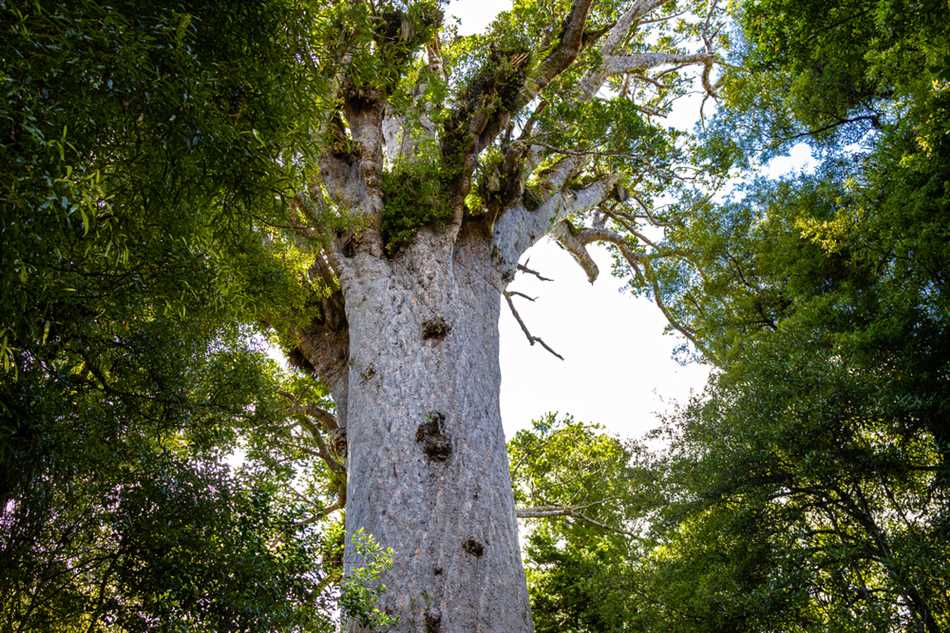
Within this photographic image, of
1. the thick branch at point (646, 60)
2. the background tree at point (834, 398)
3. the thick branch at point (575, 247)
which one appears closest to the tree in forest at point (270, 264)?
the thick branch at point (575, 247)

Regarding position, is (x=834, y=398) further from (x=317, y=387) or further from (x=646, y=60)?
(x=646, y=60)

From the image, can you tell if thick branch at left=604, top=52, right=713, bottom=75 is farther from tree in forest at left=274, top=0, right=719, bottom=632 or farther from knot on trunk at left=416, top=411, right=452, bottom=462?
knot on trunk at left=416, top=411, right=452, bottom=462

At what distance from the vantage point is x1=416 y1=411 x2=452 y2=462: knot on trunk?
474 cm

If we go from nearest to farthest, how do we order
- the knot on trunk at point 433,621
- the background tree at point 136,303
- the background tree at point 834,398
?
the background tree at point 136,303 → the knot on trunk at point 433,621 → the background tree at point 834,398

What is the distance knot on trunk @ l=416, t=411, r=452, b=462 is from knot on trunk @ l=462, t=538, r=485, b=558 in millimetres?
678

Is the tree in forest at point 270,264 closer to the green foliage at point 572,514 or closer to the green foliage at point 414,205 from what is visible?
the green foliage at point 414,205

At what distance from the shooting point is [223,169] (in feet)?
9.24

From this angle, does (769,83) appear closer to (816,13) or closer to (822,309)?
(822,309)

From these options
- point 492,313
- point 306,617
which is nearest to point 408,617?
point 306,617

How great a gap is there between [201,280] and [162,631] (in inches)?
66.3

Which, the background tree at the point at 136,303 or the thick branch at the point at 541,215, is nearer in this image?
the background tree at the point at 136,303

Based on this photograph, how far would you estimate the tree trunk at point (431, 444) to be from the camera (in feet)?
13.4

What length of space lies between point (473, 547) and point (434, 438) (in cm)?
90

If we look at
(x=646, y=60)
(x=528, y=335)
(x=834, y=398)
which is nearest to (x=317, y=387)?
(x=528, y=335)
